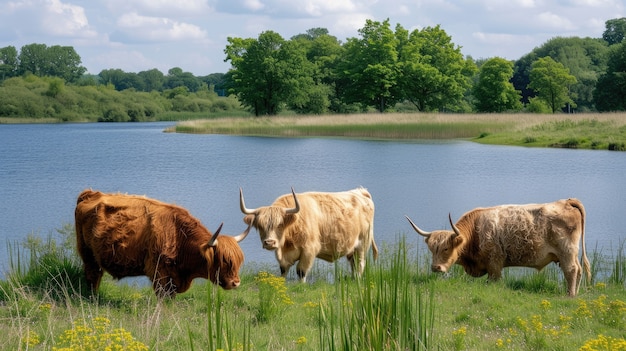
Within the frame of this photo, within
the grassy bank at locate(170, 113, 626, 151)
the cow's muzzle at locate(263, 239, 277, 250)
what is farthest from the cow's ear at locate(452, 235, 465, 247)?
the grassy bank at locate(170, 113, 626, 151)

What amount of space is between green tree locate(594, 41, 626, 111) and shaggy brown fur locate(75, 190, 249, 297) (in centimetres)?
6119

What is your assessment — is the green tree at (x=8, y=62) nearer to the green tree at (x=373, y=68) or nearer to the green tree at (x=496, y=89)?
the green tree at (x=373, y=68)

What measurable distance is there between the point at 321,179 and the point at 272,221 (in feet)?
54.2

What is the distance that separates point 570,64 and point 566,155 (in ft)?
A: 201

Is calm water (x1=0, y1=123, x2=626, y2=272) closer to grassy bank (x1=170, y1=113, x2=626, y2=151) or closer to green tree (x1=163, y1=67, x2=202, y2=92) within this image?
grassy bank (x1=170, y1=113, x2=626, y2=151)

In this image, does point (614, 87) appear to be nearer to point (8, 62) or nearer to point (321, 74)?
point (321, 74)

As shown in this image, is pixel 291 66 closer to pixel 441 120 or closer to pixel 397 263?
pixel 441 120

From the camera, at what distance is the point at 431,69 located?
64062mm

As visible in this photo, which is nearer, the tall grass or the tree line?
the tall grass

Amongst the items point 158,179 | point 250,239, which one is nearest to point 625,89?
point 158,179

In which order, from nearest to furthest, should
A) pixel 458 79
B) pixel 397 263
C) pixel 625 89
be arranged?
pixel 397 263 → pixel 625 89 → pixel 458 79

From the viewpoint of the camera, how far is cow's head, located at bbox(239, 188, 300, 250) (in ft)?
26.8

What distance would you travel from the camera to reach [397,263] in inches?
129

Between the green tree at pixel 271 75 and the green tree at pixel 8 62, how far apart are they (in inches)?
3218
